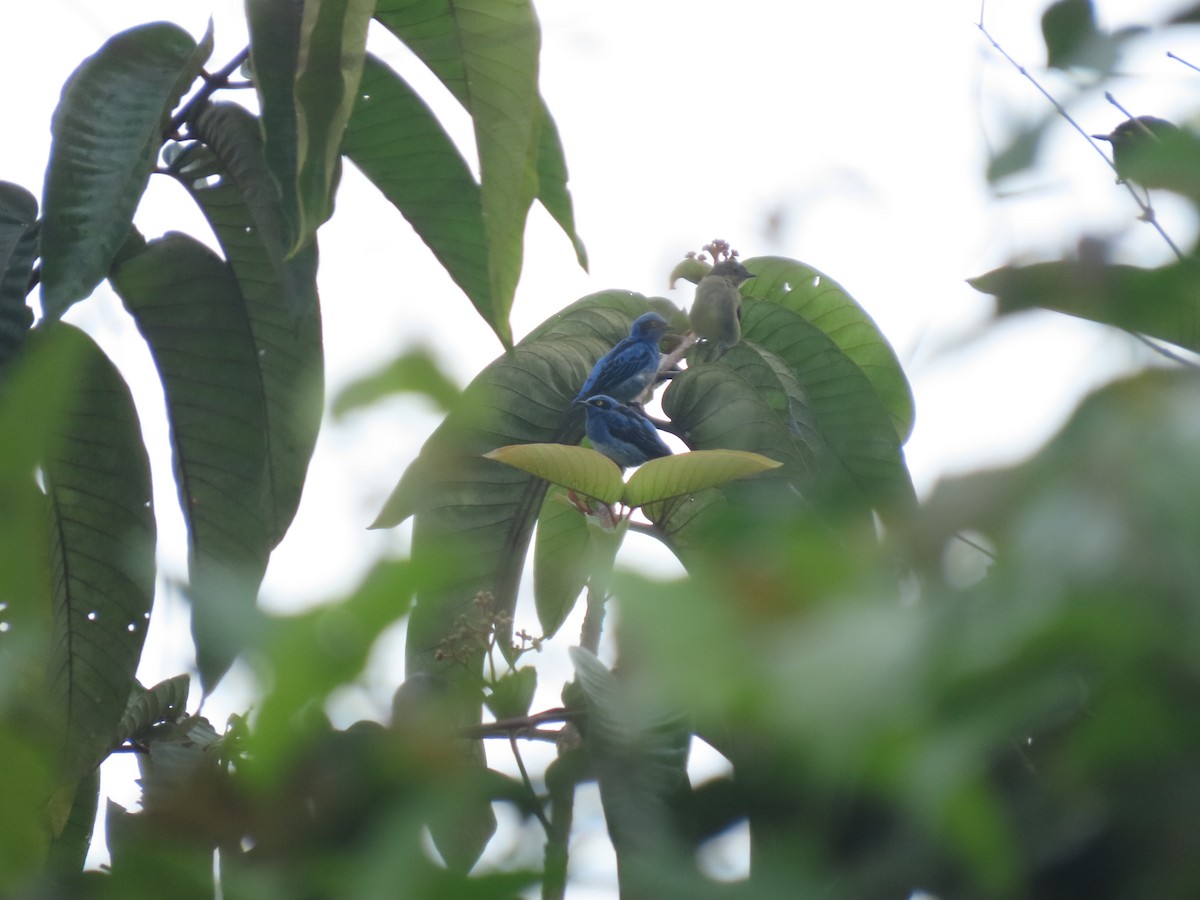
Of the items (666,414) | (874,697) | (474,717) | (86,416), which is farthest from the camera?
(666,414)

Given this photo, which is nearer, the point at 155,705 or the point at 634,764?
the point at 634,764

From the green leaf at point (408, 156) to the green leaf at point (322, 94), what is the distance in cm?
30

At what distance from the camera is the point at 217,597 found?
1.17 ft

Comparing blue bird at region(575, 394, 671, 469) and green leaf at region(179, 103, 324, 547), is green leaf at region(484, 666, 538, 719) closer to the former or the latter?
green leaf at region(179, 103, 324, 547)

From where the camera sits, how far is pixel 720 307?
1.90 metres

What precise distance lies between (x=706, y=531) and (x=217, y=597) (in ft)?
0.55

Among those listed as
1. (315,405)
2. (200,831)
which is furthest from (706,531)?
(315,405)

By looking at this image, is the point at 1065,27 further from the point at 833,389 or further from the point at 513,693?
the point at 833,389

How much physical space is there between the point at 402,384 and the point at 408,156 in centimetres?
109

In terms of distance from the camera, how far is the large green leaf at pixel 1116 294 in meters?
0.38

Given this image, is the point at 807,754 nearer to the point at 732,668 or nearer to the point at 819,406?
the point at 732,668

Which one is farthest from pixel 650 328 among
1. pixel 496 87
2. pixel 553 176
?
pixel 496 87

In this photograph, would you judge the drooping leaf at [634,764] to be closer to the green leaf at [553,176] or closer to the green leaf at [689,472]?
the green leaf at [689,472]

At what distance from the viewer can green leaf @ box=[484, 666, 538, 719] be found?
2.62 feet
